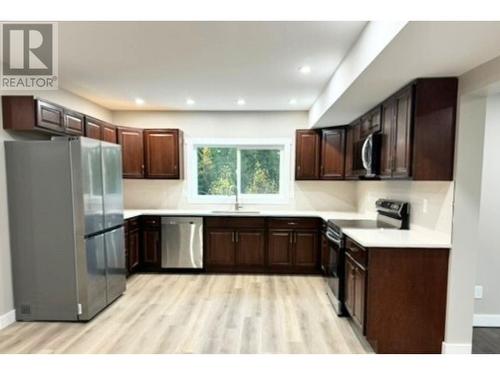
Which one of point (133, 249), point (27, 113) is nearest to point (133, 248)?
point (133, 249)

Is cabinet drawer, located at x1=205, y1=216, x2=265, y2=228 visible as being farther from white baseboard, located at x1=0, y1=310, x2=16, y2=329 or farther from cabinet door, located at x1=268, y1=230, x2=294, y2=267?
white baseboard, located at x1=0, y1=310, x2=16, y2=329

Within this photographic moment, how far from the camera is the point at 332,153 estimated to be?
14.6ft

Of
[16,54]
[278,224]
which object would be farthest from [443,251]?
[16,54]

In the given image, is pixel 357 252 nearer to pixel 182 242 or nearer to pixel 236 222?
pixel 236 222

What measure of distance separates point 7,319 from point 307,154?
4.16 metres

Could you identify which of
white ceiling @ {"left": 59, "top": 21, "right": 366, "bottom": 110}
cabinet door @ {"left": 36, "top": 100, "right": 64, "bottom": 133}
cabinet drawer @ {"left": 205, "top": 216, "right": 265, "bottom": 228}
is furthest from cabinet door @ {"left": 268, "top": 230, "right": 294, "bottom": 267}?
cabinet door @ {"left": 36, "top": 100, "right": 64, "bottom": 133}

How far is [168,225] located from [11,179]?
2006mm

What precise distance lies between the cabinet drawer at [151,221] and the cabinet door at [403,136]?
129 inches

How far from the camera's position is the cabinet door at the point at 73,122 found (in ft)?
10.5

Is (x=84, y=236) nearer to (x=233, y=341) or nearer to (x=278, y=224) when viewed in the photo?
(x=233, y=341)

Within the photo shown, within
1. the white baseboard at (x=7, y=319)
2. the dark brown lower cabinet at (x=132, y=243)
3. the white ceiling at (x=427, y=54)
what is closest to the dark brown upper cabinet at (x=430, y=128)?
the white ceiling at (x=427, y=54)

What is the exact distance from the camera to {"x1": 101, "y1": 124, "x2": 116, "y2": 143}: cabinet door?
400 cm

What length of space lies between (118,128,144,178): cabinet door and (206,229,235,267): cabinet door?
1521 millimetres
